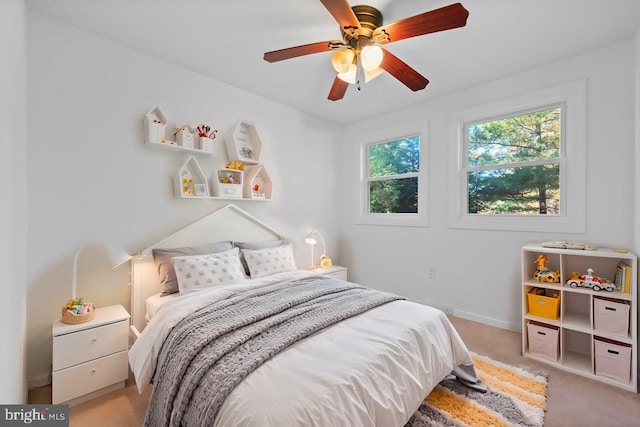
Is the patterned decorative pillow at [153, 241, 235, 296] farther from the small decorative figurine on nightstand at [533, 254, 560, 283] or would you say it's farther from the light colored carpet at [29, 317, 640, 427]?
the small decorative figurine on nightstand at [533, 254, 560, 283]

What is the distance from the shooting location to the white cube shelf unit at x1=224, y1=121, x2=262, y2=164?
2.85 metres

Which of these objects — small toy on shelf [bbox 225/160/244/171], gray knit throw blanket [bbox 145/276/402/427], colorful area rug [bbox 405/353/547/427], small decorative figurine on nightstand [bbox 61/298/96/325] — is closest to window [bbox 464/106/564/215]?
colorful area rug [bbox 405/353/547/427]

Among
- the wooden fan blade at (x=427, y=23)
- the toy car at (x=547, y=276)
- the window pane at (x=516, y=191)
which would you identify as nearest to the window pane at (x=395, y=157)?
the window pane at (x=516, y=191)

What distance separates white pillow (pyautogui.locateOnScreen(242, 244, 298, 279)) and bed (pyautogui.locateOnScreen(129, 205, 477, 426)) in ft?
1.18

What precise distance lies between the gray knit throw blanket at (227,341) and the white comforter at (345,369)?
5 centimetres

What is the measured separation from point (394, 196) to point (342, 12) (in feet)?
8.42

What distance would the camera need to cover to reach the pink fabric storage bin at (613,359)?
1.94 metres

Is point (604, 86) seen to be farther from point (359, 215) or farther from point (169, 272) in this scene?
point (169, 272)

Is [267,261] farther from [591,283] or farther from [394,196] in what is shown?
[591,283]

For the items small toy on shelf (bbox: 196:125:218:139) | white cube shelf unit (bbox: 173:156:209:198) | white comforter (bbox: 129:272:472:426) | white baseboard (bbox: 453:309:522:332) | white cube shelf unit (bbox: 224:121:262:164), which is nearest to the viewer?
white comforter (bbox: 129:272:472:426)

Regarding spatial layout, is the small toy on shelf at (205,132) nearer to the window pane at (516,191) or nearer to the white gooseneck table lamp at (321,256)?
the white gooseneck table lamp at (321,256)

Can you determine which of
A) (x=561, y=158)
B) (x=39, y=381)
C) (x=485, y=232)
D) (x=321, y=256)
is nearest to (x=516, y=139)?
(x=561, y=158)

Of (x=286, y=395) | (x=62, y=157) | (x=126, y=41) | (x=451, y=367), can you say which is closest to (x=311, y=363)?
(x=286, y=395)

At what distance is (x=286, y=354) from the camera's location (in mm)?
1292
